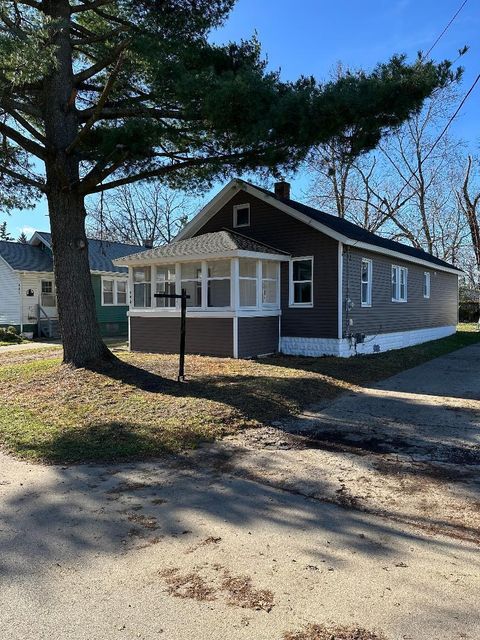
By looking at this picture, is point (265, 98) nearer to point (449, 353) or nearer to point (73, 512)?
point (73, 512)

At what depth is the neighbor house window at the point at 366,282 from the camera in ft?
49.4

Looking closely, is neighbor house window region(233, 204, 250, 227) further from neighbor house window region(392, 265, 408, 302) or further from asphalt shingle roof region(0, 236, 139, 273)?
Answer: asphalt shingle roof region(0, 236, 139, 273)

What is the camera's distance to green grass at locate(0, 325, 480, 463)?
5.86 metres

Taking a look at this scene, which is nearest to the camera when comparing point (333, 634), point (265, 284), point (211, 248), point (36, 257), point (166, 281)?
point (333, 634)

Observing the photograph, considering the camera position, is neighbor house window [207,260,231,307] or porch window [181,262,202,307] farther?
porch window [181,262,202,307]

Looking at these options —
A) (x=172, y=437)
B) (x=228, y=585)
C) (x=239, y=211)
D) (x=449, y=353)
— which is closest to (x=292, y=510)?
(x=228, y=585)

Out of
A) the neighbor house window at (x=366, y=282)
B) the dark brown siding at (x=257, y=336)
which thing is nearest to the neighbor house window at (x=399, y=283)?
the neighbor house window at (x=366, y=282)

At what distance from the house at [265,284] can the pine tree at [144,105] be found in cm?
356

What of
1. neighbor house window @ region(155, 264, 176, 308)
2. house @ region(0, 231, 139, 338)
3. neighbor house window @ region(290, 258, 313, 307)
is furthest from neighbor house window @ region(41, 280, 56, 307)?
neighbor house window @ region(290, 258, 313, 307)

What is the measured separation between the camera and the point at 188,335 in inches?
565

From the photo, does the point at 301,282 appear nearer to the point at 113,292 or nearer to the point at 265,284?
the point at 265,284

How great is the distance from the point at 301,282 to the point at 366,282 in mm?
2173

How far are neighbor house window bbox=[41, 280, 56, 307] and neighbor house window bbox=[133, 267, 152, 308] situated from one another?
8728 mm

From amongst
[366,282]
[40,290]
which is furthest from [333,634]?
[40,290]
